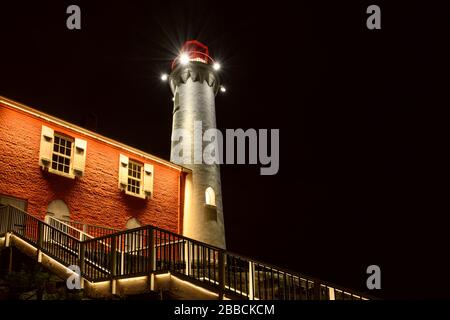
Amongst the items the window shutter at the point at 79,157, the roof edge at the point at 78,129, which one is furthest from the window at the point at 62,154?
the roof edge at the point at 78,129

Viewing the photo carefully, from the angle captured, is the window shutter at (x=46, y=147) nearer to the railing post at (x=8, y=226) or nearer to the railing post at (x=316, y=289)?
the railing post at (x=8, y=226)

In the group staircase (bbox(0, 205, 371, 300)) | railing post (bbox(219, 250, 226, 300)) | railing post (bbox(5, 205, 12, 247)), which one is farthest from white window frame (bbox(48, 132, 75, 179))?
railing post (bbox(219, 250, 226, 300))

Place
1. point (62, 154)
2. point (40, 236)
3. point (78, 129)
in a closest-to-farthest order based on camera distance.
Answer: point (40, 236) → point (62, 154) → point (78, 129)

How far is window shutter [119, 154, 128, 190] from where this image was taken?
1992 cm

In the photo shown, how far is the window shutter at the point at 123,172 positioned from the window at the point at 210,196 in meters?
4.77

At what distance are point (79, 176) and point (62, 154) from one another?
105 cm

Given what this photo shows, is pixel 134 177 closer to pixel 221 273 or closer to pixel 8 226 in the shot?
pixel 8 226

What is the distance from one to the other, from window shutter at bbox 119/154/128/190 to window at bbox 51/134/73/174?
230cm

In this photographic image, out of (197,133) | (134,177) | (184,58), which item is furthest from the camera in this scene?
(184,58)

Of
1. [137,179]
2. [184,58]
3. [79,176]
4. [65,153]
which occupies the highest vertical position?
[184,58]

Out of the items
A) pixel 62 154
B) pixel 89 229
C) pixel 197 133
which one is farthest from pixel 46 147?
pixel 197 133

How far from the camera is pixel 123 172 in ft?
65.9
